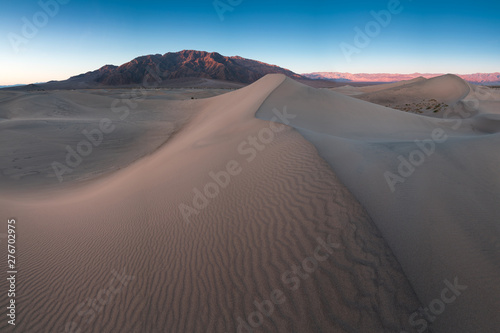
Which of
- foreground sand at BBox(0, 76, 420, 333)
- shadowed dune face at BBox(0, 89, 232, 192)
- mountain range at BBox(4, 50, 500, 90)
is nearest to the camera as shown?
foreground sand at BBox(0, 76, 420, 333)

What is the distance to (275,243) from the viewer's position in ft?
10.1

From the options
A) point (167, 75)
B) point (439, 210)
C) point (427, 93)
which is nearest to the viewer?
point (439, 210)

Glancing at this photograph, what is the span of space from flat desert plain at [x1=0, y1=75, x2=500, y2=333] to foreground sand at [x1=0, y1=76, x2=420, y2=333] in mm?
17

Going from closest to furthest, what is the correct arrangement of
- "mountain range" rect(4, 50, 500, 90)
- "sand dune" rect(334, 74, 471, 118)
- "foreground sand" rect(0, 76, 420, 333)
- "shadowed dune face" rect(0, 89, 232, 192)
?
"foreground sand" rect(0, 76, 420, 333) < "shadowed dune face" rect(0, 89, 232, 192) < "sand dune" rect(334, 74, 471, 118) < "mountain range" rect(4, 50, 500, 90)

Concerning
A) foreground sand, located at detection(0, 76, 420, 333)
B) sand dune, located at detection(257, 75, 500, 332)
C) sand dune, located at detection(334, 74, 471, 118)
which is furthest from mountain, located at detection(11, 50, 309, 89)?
foreground sand, located at detection(0, 76, 420, 333)

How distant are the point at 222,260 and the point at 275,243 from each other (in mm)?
741

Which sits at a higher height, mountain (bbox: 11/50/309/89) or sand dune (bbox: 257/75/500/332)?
mountain (bbox: 11/50/309/89)

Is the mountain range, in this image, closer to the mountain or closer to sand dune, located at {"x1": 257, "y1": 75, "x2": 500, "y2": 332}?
the mountain

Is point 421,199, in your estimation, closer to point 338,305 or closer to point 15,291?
point 338,305

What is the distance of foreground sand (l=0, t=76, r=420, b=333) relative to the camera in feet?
7.83

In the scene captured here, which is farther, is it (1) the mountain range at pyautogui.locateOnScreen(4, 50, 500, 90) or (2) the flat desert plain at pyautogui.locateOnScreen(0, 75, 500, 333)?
(1) the mountain range at pyautogui.locateOnScreen(4, 50, 500, 90)

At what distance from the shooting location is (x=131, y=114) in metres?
21.4

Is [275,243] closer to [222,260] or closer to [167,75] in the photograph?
[222,260]

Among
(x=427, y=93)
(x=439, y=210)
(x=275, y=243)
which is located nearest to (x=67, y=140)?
(x=275, y=243)
